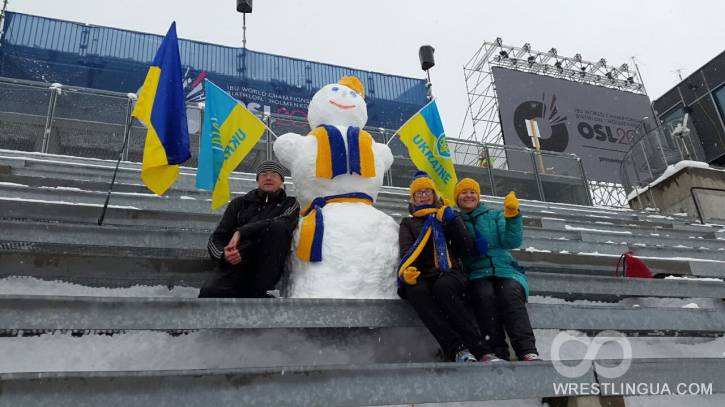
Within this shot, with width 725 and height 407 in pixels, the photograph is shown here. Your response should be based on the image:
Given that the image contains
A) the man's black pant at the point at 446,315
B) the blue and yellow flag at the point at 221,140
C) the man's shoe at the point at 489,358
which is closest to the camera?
the man's shoe at the point at 489,358

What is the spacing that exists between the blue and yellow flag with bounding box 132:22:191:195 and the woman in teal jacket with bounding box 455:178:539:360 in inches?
73.5

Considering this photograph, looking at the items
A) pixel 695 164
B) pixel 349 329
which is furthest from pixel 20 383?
pixel 695 164

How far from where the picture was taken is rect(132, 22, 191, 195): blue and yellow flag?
3479 mm

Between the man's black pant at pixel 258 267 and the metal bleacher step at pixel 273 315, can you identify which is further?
the man's black pant at pixel 258 267

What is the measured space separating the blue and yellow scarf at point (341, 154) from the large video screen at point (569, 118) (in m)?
13.9

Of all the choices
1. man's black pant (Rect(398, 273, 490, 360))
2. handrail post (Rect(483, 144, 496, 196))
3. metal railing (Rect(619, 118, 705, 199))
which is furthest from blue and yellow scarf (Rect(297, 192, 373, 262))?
metal railing (Rect(619, 118, 705, 199))

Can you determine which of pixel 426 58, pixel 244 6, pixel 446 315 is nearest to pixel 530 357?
pixel 446 315

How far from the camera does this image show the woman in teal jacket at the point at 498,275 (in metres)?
2.61

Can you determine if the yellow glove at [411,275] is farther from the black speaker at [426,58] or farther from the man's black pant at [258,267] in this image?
the black speaker at [426,58]

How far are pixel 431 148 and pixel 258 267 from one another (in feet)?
7.99

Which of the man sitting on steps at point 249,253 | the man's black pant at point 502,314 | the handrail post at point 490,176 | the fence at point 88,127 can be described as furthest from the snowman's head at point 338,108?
the handrail post at point 490,176

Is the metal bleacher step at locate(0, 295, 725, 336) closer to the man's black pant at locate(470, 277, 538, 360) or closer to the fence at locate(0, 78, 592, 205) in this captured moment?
the man's black pant at locate(470, 277, 538, 360)

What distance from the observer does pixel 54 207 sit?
3562mm

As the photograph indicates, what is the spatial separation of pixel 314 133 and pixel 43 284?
1799 mm
